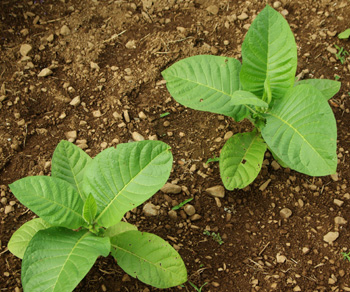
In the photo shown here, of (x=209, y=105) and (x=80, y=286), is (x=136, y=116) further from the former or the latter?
(x=80, y=286)

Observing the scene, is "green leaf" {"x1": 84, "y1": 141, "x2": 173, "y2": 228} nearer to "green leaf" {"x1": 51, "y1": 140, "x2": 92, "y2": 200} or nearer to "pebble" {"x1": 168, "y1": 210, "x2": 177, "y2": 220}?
"green leaf" {"x1": 51, "y1": 140, "x2": 92, "y2": 200}

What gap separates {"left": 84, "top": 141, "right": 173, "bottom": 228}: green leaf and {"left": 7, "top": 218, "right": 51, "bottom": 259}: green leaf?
36cm

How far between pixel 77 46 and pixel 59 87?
16.3 inches

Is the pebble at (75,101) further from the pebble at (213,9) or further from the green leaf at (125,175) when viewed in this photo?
the pebble at (213,9)

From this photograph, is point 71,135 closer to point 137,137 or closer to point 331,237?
point 137,137

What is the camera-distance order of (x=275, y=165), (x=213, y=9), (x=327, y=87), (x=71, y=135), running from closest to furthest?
(x=327, y=87) < (x=275, y=165) < (x=71, y=135) < (x=213, y=9)

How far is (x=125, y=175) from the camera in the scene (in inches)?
75.9

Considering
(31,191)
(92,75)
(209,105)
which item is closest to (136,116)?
(92,75)

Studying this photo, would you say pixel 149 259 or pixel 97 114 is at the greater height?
pixel 97 114

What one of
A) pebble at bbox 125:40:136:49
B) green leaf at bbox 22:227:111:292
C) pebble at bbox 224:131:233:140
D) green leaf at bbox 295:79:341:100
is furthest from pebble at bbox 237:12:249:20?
green leaf at bbox 22:227:111:292

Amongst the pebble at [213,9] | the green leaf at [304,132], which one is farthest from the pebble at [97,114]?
the pebble at [213,9]

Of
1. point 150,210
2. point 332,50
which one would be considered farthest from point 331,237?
point 332,50

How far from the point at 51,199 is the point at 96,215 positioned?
0.84 feet

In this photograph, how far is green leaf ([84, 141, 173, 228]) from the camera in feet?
6.22
